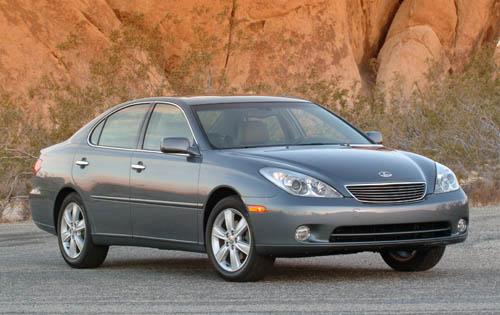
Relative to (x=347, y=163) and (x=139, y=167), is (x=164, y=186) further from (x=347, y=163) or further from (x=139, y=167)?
(x=347, y=163)

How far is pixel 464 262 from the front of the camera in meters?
11.9

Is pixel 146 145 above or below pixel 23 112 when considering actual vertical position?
above

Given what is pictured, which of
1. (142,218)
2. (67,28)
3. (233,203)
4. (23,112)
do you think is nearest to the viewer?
(233,203)

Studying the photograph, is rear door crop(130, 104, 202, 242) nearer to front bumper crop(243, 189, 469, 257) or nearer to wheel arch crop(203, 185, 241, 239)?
Result: wheel arch crop(203, 185, 241, 239)

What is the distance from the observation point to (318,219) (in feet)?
33.5

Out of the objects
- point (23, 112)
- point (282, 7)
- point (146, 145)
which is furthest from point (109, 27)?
point (146, 145)

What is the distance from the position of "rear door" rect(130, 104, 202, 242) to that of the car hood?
1.69 ft

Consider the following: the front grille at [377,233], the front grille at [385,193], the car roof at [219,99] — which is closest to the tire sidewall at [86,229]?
the car roof at [219,99]

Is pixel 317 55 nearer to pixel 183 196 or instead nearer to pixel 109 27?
pixel 109 27

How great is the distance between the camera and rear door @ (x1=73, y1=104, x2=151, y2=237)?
39.5 ft

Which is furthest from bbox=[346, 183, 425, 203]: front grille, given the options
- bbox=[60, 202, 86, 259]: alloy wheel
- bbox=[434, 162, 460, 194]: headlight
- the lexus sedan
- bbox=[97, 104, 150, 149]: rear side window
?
bbox=[60, 202, 86, 259]: alloy wheel

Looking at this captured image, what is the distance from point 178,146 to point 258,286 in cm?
147

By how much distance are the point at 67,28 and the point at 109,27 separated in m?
1.36

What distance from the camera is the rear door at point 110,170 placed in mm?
12055
